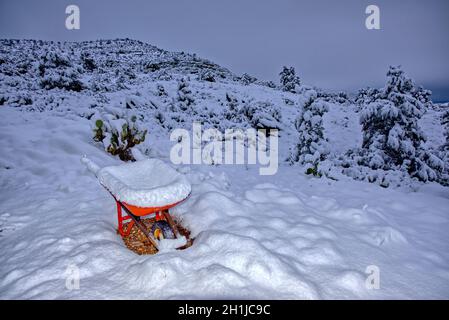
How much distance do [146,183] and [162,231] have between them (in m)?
0.72

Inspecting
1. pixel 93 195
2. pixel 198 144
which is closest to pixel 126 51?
pixel 198 144

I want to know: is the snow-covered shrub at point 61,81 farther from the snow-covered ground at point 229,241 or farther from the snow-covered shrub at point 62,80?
the snow-covered ground at point 229,241

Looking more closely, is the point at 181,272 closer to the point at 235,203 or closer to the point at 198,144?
the point at 235,203

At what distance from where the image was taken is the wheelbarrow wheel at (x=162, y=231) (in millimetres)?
3594

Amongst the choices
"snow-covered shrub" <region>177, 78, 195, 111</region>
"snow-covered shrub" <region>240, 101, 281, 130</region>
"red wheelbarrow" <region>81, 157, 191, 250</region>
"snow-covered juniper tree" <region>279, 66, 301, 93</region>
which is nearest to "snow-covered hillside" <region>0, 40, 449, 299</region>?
"red wheelbarrow" <region>81, 157, 191, 250</region>

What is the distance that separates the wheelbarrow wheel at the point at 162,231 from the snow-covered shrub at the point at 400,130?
21.8 ft

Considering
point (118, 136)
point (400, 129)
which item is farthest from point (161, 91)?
point (400, 129)

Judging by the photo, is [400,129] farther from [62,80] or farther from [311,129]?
[62,80]

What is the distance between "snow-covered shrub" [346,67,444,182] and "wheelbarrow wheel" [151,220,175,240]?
6.64m

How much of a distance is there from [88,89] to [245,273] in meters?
17.1

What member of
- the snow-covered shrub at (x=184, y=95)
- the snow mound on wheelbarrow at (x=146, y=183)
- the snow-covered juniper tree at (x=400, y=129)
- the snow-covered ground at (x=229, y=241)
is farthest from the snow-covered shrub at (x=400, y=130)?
the snow-covered shrub at (x=184, y=95)

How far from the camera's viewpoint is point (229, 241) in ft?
11.4

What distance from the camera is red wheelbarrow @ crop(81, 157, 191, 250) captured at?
10.3ft

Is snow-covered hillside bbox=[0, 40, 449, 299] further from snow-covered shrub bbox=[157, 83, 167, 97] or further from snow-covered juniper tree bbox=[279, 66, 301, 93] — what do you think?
snow-covered juniper tree bbox=[279, 66, 301, 93]
